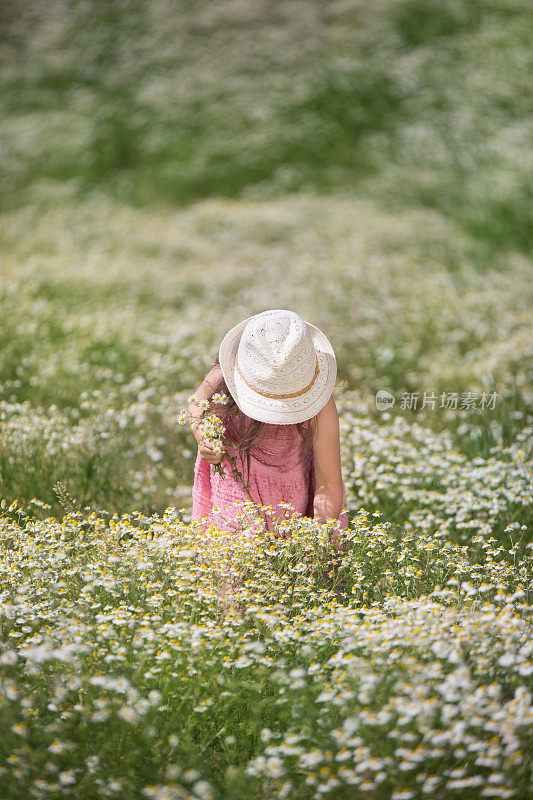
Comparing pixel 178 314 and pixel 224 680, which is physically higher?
pixel 224 680

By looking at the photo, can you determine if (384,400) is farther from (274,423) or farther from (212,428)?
(212,428)

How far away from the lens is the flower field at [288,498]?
2.53 meters

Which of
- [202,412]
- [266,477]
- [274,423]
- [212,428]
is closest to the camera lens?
[212,428]

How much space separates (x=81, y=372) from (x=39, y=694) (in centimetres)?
434

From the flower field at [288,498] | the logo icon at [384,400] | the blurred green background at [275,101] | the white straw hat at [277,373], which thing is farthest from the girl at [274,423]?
the blurred green background at [275,101]

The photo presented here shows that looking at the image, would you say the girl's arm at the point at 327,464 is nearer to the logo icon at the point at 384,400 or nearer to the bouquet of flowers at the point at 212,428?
the bouquet of flowers at the point at 212,428

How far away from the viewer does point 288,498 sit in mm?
3951

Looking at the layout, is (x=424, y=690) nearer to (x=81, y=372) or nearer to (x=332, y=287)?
(x=81, y=372)

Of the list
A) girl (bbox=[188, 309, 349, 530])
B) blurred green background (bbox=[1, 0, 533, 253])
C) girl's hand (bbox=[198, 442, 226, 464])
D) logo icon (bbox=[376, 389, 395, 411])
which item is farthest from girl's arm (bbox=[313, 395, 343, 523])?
blurred green background (bbox=[1, 0, 533, 253])

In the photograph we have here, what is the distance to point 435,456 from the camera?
5.12m

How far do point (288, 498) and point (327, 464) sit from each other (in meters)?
0.34

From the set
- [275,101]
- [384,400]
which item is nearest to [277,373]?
[384,400]

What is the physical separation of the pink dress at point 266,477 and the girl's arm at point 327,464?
0.29 ft

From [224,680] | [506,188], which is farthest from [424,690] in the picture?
[506,188]
